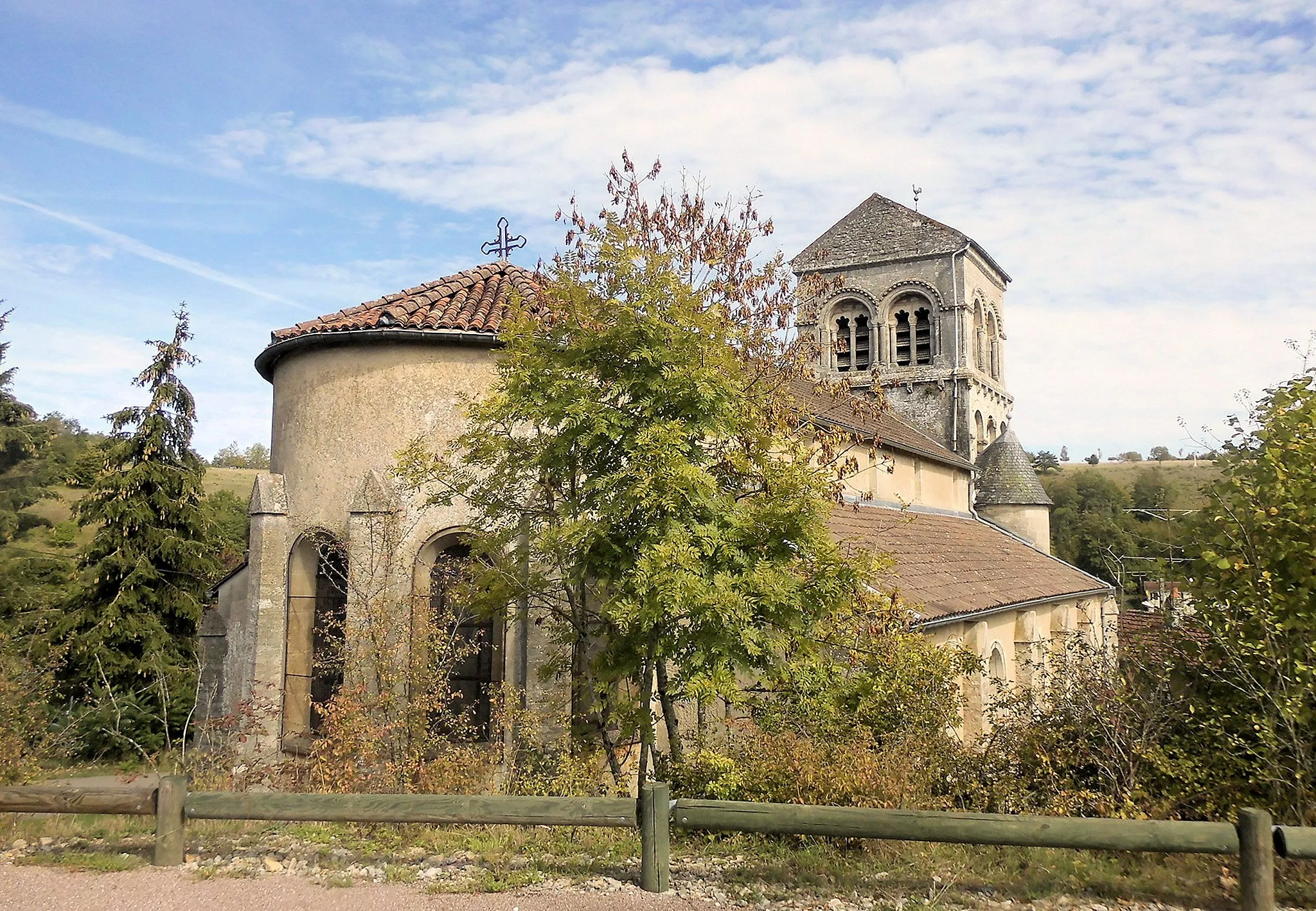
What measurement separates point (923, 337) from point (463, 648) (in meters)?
21.0

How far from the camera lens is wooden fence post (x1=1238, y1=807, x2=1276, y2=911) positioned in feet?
16.0

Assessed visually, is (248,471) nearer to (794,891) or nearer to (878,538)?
(878,538)

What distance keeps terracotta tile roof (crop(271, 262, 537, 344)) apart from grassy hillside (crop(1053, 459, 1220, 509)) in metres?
6.93

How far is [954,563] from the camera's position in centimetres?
1705

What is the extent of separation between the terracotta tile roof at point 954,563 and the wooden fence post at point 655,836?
4.04m

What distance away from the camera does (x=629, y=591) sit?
7.29m

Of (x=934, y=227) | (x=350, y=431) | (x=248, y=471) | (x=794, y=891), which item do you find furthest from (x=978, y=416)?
(x=248, y=471)

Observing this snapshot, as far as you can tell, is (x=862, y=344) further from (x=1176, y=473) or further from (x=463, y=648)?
(x=1176, y=473)

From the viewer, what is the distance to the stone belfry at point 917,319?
83.6 ft

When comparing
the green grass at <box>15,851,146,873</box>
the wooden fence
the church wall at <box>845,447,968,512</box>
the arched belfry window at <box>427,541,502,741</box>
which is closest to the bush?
the wooden fence

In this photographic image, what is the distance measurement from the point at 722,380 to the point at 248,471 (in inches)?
3375

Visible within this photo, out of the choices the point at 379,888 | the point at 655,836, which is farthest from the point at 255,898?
the point at 655,836

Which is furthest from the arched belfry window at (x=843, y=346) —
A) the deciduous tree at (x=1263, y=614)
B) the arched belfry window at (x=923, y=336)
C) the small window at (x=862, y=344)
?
the deciduous tree at (x=1263, y=614)

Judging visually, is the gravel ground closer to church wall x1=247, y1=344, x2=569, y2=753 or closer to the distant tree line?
church wall x1=247, y1=344, x2=569, y2=753
